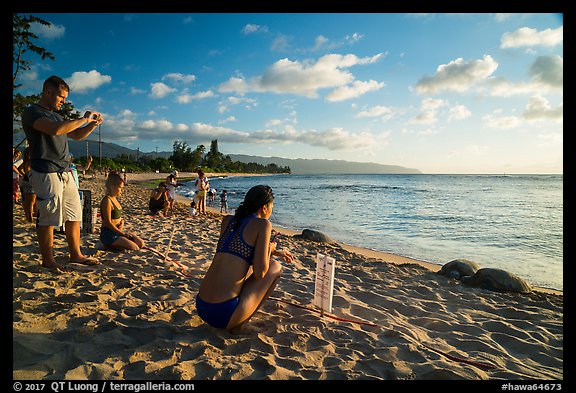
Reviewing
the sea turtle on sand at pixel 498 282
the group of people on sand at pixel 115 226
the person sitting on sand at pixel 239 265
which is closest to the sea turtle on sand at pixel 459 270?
the sea turtle on sand at pixel 498 282

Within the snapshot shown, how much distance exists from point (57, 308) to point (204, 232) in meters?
5.17

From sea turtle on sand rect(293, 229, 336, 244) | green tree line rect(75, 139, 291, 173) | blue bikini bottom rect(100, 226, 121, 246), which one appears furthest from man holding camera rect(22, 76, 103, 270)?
green tree line rect(75, 139, 291, 173)

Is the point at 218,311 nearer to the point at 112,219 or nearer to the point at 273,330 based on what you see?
the point at 273,330

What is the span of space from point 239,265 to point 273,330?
899mm

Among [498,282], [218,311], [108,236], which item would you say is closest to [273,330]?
[218,311]

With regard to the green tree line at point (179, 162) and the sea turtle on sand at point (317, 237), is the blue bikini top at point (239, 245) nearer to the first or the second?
the sea turtle on sand at point (317, 237)

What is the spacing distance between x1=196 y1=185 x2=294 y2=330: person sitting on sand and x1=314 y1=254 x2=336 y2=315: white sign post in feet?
2.51

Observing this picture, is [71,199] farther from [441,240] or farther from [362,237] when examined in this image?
[441,240]

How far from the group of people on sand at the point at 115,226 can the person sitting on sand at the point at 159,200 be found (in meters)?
5.56

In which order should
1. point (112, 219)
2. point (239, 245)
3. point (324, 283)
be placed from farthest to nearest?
1. point (112, 219)
2. point (324, 283)
3. point (239, 245)

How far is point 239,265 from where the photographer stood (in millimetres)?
2508

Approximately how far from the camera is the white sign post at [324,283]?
3107 millimetres

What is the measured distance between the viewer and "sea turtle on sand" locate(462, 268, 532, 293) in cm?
494

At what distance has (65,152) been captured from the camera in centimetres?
370
